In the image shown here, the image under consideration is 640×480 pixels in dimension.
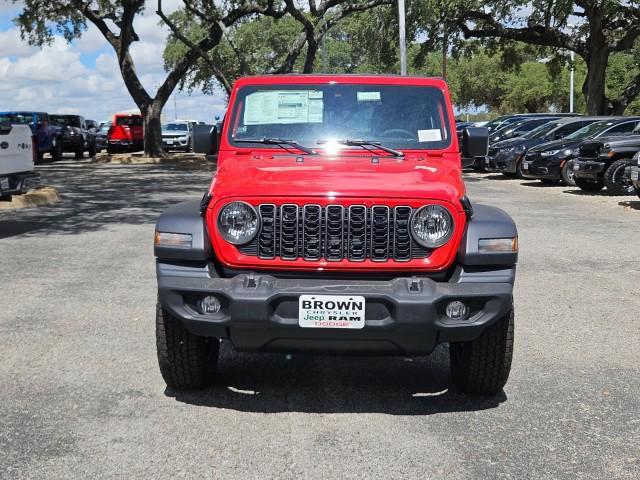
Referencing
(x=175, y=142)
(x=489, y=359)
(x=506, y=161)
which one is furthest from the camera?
(x=175, y=142)

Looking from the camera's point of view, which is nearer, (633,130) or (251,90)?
(251,90)

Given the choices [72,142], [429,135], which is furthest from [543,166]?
[72,142]

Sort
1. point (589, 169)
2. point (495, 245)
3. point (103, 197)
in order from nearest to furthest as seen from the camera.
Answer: point (495, 245)
point (589, 169)
point (103, 197)

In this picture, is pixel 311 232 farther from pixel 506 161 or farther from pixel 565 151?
pixel 506 161

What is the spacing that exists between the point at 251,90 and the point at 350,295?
214 centimetres

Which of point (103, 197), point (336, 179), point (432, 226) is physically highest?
point (336, 179)

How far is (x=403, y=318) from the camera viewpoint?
425cm

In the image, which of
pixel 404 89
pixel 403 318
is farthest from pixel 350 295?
pixel 404 89

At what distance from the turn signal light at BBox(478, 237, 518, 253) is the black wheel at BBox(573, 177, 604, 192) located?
1438cm

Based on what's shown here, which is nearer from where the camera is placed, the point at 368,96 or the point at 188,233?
the point at 188,233

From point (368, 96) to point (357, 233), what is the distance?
162cm

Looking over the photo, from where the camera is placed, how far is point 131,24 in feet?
107

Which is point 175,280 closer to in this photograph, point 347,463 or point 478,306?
point 347,463

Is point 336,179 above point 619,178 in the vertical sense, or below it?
above
